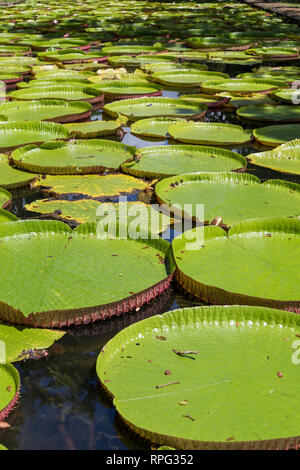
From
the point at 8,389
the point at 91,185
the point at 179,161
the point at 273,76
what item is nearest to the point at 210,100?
the point at 273,76

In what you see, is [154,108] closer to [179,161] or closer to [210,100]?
[210,100]

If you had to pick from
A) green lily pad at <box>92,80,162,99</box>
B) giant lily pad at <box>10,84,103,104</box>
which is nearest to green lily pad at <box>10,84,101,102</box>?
giant lily pad at <box>10,84,103,104</box>

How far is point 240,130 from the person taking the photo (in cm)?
399

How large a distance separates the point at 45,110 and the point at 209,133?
61.2 inches

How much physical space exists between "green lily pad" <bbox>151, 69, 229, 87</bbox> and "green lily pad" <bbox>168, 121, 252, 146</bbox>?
176 cm

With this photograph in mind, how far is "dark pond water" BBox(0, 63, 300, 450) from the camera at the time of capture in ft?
4.33

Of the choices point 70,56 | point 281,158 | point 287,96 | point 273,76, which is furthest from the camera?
point 70,56

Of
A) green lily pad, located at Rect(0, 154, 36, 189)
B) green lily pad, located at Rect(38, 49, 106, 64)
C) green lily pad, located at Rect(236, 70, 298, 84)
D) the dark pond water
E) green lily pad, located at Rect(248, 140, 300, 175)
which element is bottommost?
the dark pond water

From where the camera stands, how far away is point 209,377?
144 centimetres

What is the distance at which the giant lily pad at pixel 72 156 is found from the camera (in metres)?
3.15

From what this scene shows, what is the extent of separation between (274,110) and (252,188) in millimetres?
1945

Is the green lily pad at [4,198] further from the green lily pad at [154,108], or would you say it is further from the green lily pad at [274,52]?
the green lily pad at [274,52]

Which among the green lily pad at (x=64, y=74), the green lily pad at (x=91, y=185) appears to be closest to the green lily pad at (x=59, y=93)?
the green lily pad at (x=64, y=74)

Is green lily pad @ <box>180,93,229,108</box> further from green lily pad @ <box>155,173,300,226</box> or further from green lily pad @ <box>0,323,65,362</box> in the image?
green lily pad @ <box>0,323,65,362</box>
